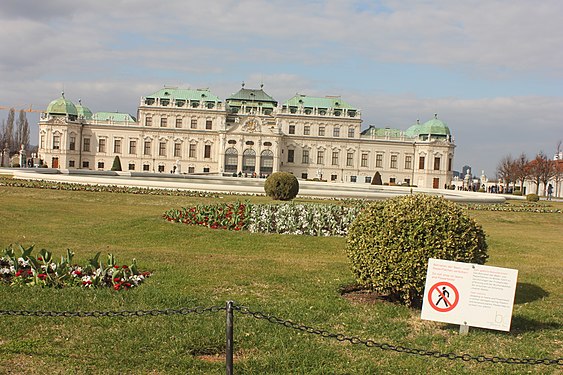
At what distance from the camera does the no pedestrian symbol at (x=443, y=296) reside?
8.18 meters

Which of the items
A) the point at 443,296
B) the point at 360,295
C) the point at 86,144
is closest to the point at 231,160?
the point at 86,144

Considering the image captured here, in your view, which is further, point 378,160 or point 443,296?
point 378,160

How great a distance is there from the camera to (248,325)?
8.66m

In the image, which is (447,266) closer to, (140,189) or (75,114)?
(140,189)

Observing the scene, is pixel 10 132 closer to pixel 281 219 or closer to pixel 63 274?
pixel 281 219

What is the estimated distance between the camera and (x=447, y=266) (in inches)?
322

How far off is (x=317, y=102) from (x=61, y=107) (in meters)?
36.2

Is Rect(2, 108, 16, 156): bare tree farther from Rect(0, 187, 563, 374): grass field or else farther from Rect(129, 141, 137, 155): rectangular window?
Rect(0, 187, 563, 374): grass field

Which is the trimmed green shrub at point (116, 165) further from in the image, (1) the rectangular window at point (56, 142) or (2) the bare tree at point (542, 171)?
(2) the bare tree at point (542, 171)

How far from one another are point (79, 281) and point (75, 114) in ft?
267

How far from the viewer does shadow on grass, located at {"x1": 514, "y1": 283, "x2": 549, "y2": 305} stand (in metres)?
11.0

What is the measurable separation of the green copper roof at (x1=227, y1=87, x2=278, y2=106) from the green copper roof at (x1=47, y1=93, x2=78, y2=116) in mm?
22529

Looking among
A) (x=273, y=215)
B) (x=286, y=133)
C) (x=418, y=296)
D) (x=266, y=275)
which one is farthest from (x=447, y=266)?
(x=286, y=133)

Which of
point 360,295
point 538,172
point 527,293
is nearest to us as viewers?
point 360,295
